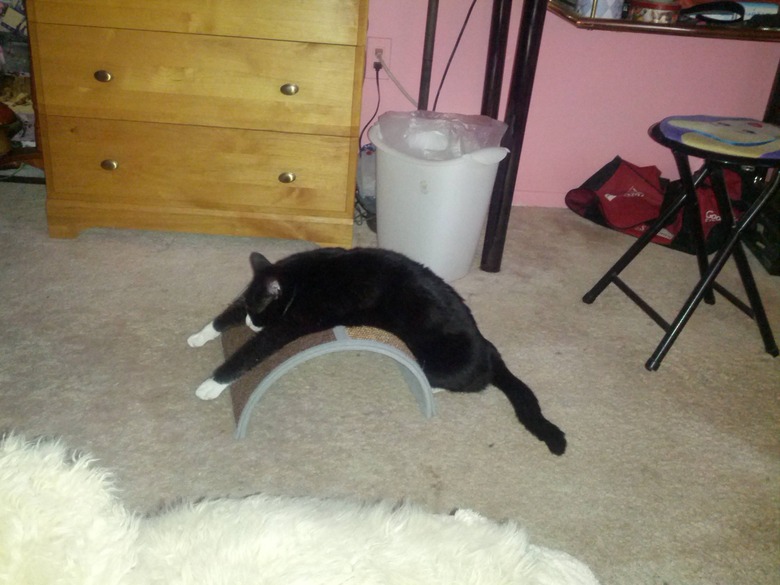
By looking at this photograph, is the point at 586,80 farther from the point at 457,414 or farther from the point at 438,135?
the point at 457,414

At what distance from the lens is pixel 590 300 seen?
1.95 metres

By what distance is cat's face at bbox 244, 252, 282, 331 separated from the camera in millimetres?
1400

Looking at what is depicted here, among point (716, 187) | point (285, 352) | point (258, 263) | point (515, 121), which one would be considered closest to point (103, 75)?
point (258, 263)

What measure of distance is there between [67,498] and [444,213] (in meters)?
1.33

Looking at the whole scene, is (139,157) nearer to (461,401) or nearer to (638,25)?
(461,401)

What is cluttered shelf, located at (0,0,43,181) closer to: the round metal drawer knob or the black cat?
the round metal drawer knob

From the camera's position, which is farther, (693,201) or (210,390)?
(693,201)

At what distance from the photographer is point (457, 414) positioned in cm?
148

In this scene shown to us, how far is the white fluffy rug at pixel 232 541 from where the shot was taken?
2.20 ft

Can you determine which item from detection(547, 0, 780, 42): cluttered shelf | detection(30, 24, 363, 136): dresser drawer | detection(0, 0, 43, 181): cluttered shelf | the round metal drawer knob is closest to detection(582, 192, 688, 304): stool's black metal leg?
detection(547, 0, 780, 42): cluttered shelf

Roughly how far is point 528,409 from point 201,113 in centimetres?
120

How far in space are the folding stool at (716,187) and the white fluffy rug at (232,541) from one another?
3.23 ft

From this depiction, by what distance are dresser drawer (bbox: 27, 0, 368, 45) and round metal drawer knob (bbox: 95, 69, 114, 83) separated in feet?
0.39

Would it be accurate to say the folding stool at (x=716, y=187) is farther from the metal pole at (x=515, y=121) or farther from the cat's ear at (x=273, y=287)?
the cat's ear at (x=273, y=287)
